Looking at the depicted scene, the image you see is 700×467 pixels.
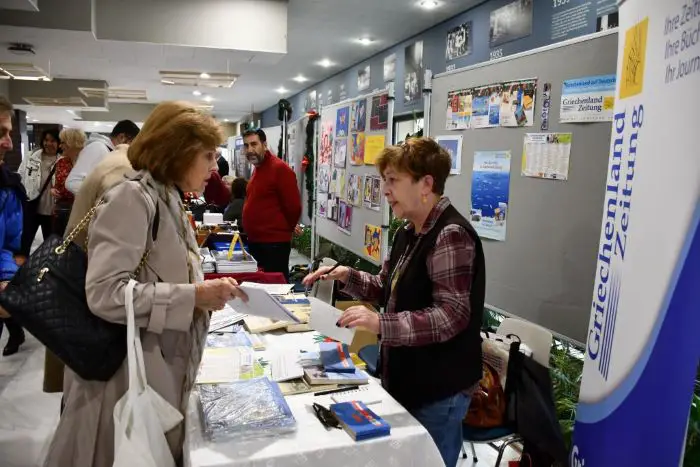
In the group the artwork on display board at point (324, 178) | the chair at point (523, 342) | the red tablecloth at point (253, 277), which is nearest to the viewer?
the chair at point (523, 342)

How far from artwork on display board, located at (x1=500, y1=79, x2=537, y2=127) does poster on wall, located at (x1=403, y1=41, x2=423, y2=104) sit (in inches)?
135

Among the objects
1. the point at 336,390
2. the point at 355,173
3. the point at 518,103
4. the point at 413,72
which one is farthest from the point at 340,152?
the point at 336,390

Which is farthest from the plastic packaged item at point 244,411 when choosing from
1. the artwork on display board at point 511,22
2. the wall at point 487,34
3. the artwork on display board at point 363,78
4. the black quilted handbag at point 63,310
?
the artwork on display board at point 363,78

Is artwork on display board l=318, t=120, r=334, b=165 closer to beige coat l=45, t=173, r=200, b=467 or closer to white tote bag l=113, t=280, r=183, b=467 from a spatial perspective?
beige coat l=45, t=173, r=200, b=467

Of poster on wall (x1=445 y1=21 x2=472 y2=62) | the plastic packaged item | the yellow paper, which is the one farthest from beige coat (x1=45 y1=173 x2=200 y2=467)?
poster on wall (x1=445 y1=21 x2=472 y2=62)

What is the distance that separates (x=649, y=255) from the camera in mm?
1345

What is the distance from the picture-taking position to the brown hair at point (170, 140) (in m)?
1.45

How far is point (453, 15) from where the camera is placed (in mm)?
5234

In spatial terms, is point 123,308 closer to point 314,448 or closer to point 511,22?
point 314,448

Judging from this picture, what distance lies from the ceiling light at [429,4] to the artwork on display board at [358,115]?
4.51 feet

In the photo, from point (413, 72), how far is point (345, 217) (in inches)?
96.6

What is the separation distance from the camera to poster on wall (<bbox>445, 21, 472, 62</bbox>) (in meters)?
5.02

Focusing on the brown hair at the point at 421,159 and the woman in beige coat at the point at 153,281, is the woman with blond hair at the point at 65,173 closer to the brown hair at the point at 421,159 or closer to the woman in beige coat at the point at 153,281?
the woman in beige coat at the point at 153,281

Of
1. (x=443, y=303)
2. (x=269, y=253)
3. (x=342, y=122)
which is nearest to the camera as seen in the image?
(x=443, y=303)
